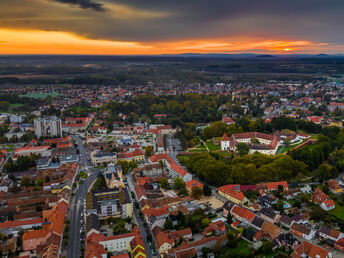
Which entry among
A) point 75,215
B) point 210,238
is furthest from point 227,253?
point 75,215

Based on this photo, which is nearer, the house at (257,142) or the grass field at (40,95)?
the house at (257,142)

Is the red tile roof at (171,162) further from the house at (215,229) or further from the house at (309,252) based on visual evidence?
the house at (309,252)

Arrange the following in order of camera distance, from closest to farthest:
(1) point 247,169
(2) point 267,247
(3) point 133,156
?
(2) point 267,247
(1) point 247,169
(3) point 133,156

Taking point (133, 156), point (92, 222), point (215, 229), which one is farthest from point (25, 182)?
point (215, 229)

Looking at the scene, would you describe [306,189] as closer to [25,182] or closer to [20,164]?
[25,182]

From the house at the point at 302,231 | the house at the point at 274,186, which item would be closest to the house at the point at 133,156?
the house at the point at 274,186

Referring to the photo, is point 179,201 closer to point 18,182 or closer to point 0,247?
point 0,247
